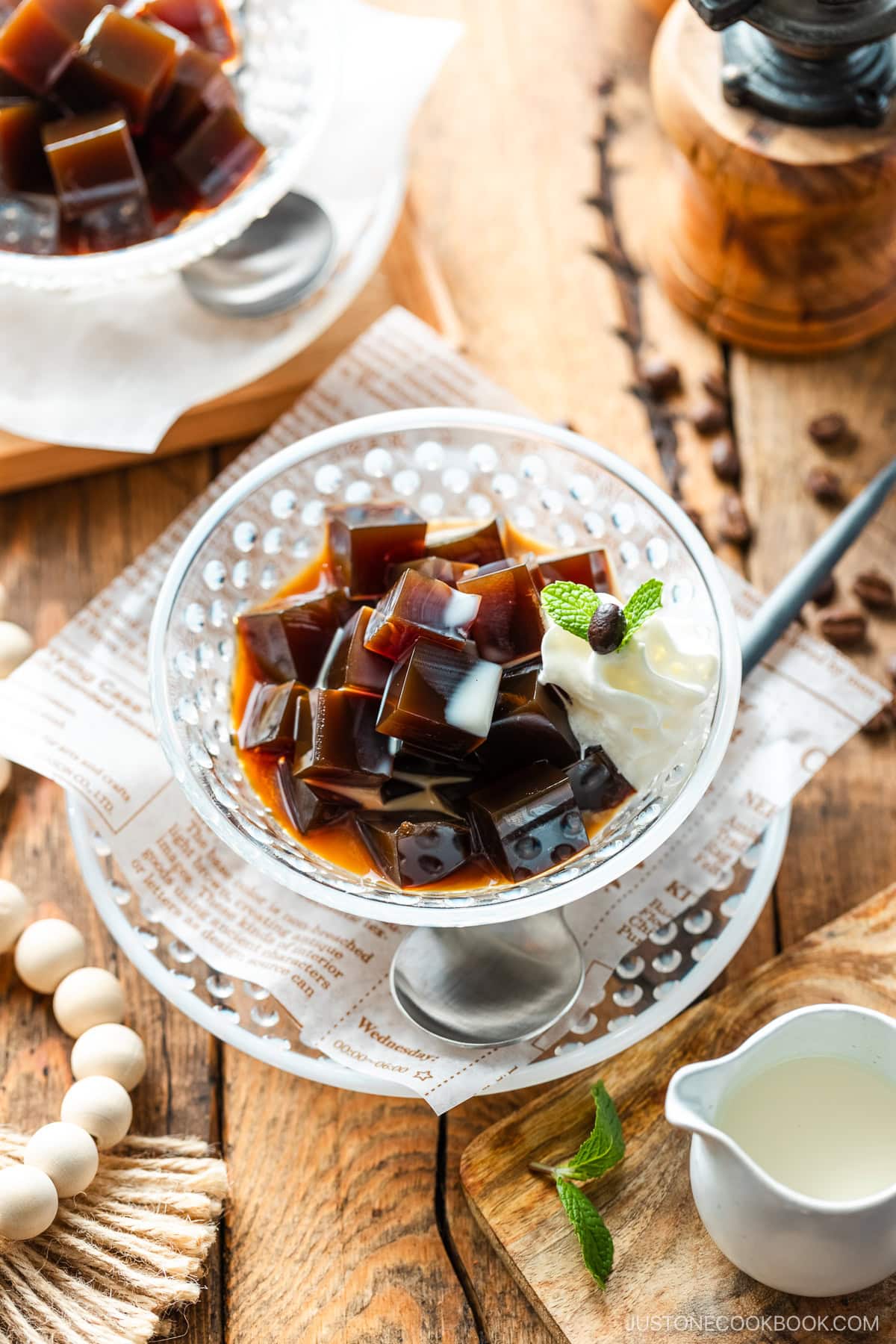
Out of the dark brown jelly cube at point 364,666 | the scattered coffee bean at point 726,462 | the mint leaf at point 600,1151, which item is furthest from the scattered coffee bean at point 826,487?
the mint leaf at point 600,1151

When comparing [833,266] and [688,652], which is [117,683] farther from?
[833,266]

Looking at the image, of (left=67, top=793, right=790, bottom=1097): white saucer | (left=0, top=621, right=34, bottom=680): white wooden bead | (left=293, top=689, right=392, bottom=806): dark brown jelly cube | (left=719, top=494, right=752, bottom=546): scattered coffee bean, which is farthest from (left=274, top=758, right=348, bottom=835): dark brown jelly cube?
(left=719, top=494, right=752, bottom=546): scattered coffee bean

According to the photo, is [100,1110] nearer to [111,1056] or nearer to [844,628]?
[111,1056]

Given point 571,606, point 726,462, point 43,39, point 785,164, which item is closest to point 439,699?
point 571,606

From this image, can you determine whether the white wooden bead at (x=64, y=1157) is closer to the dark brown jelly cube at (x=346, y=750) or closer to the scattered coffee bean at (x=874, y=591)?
the dark brown jelly cube at (x=346, y=750)

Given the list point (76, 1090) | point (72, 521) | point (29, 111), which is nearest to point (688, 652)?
point (76, 1090)

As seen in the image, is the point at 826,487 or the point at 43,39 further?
the point at 826,487

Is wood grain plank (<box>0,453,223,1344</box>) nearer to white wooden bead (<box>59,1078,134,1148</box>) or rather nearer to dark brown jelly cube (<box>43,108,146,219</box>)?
white wooden bead (<box>59,1078,134,1148</box>)
